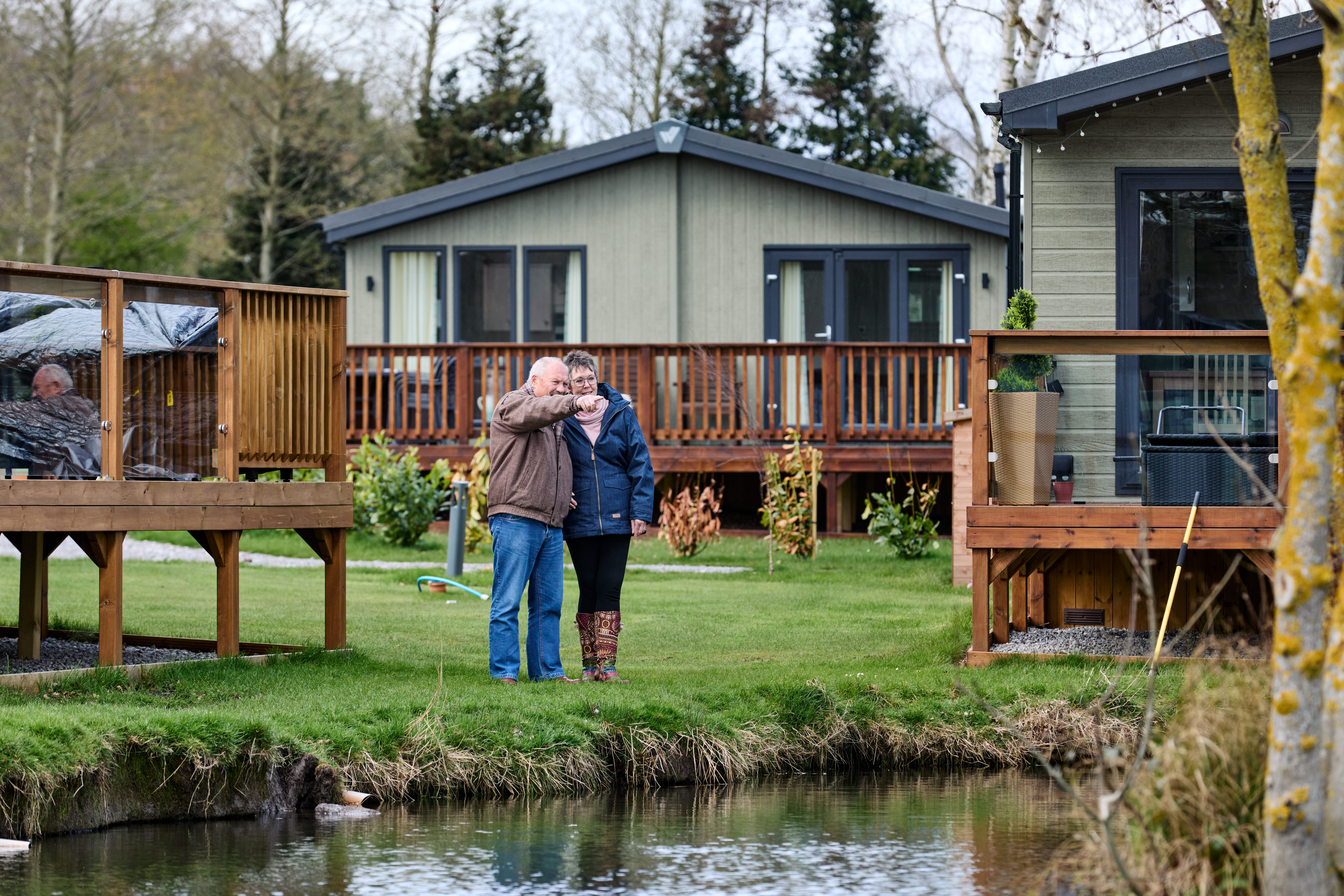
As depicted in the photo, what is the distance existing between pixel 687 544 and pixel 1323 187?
10862 mm

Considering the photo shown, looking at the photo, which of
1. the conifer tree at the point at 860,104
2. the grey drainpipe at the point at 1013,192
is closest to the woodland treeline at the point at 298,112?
the conifer tree at the point at 860,104

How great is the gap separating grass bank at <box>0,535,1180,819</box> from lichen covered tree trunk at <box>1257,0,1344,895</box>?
3317 millimetres

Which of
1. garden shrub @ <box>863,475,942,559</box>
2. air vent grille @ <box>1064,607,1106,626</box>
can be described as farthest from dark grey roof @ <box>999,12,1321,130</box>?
garden shrub @ <box>863,475,942,559</box>

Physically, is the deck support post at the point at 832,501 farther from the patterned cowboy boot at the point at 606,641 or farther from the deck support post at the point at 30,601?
the deck support post at the point at 30,601

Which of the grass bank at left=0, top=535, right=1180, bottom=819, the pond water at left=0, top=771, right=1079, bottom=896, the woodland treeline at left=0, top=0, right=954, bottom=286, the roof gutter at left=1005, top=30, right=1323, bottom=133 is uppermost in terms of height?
the woodland treeline at left=0, top=0, right=954, bottom=286

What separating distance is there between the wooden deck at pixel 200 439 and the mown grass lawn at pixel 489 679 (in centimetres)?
63

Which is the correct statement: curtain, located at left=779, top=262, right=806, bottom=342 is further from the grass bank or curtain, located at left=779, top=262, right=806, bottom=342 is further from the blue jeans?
the blue jeans

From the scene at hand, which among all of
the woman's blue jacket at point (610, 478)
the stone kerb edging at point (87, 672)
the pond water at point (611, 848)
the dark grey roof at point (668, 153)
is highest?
the dark grey roof at point (668, 153)

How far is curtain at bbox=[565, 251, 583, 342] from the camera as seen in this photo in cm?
1869

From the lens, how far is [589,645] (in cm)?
821

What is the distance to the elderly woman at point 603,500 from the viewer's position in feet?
26.5

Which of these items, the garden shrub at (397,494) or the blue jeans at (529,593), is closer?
the blue jeans at (529,593)

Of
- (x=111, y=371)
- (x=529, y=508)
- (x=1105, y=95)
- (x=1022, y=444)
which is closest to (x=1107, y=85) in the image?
(x=1105, y=95)

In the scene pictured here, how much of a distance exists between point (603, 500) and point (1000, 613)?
242 cm
